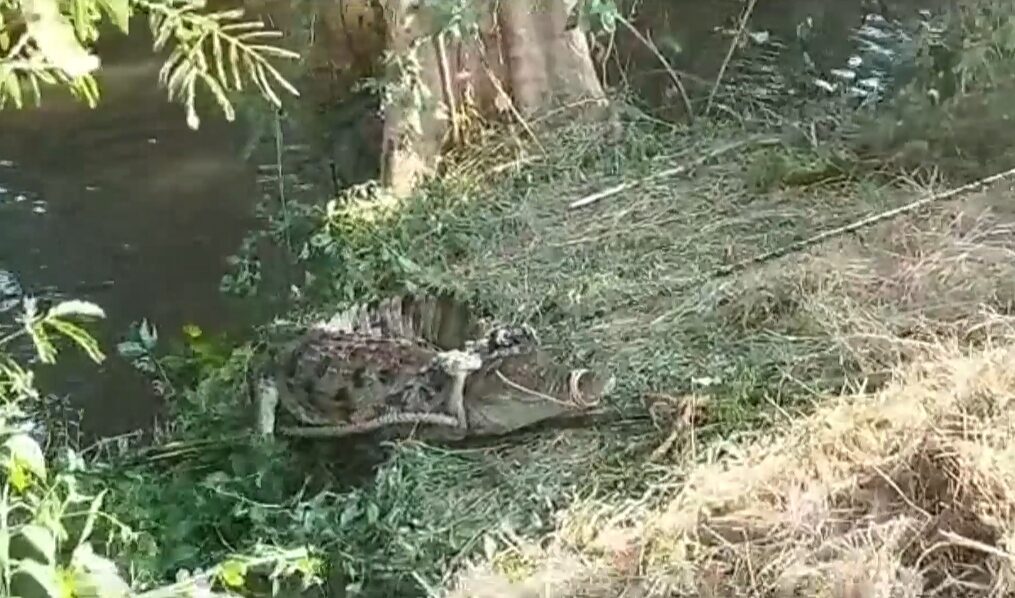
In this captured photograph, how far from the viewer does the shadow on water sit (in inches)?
107

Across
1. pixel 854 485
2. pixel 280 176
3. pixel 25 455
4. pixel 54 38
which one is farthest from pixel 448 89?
pixel 54 38

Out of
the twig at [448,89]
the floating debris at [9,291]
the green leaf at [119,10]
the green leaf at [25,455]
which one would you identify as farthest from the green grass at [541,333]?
the green leaf at [119,10]

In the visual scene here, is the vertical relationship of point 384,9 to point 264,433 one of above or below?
above

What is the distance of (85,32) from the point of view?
0.74 m

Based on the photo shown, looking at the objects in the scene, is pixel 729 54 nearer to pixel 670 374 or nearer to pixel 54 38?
pixel 670 374

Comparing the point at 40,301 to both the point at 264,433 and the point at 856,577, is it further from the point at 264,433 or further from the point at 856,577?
the point at 856,577

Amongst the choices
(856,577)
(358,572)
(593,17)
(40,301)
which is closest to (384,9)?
(593,17)

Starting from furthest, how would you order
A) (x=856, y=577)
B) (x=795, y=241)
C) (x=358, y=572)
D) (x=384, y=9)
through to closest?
1. (x=384, y=9)
2. (x=795, y=241)
3. (x=358, y=572)
4. (x=856, y=577)

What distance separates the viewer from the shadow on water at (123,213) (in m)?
2.72

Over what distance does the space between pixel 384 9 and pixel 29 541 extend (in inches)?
87.6

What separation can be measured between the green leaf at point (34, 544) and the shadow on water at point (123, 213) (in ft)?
5.69

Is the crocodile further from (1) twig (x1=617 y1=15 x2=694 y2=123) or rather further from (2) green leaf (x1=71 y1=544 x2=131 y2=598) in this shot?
(2) green leaf (x1=71 y1=544 x2=131 y2=598)

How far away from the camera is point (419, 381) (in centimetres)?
211

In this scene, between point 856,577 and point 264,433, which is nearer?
point 856,577
